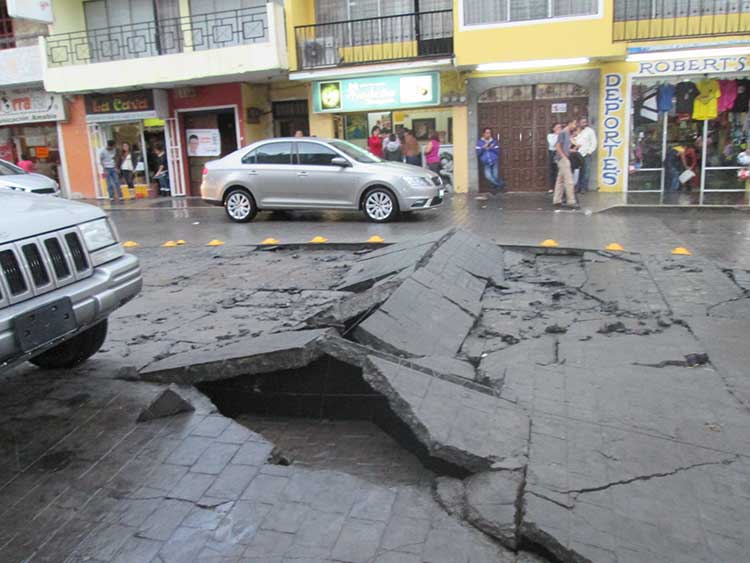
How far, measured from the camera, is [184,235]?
1310cm

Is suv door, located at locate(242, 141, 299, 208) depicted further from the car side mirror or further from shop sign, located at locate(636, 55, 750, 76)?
shop sign, located at locate(636, 55, 750, 76)

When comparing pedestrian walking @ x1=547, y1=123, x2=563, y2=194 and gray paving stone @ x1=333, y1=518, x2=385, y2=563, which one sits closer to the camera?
gray paving stone @ x1=333, y1=518, x2=385, y2=563

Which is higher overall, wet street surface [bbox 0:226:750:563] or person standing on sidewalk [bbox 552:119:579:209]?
person standing on sidewalk [bbox 552:119:579:209]

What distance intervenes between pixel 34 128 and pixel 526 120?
16992mm

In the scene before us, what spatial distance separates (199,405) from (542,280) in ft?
15.6

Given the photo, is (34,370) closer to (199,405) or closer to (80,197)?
(199,405)

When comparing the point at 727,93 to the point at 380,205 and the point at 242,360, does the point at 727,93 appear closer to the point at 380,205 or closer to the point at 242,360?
the point at 380,205

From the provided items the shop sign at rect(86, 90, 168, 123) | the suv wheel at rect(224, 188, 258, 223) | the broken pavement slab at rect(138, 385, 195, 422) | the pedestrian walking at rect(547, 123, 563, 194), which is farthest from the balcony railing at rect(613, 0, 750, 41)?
the broken pavement slab at rect(138, 385, 195, 422)

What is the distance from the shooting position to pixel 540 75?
17.7m

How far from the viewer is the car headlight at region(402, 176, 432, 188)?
12992mm

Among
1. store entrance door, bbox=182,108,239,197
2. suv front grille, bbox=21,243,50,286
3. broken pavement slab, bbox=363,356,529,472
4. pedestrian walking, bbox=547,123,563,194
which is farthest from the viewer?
store entrance door, bbox=182,108,239,197

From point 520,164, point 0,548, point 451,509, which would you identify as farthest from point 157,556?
point 520,164

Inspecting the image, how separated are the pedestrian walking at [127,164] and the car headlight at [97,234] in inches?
745

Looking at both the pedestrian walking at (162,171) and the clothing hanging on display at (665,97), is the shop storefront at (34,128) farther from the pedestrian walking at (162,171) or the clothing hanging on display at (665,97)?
the clothing hanging on display at (665,97)
